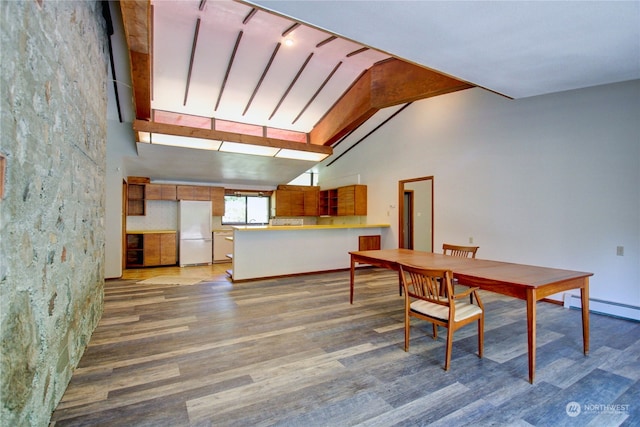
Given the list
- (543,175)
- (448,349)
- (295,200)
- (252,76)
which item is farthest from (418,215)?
(448,349)

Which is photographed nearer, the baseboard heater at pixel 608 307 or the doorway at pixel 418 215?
the baseboard heater at pixel 608 307

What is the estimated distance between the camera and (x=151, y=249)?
6.97 m

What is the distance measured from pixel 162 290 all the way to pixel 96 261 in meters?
1.75

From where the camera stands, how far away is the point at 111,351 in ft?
8.92

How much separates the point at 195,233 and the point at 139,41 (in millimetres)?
4965

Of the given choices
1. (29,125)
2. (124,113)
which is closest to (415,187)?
(124,113)

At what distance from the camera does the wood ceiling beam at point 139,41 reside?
8.30 feet

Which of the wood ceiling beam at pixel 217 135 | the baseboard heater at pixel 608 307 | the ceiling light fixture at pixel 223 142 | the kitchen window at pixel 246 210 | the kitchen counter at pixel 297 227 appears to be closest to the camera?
the baseboard heater at pixel 608 307

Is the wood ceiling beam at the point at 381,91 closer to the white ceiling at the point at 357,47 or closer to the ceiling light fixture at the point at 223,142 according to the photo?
the white ceiling at the point at 357,47

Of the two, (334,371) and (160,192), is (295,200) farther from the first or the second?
(334,371)

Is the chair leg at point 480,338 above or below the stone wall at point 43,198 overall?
below

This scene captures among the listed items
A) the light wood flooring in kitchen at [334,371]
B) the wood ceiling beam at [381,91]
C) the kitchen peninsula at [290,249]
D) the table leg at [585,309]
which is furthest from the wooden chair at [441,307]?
the kitchen peninsula at [290,249]

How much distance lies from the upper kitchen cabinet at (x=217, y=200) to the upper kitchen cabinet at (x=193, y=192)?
0.10 m

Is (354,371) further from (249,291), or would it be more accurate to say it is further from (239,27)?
(239,27)
